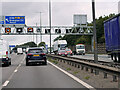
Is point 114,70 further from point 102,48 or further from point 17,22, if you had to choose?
point 102,48

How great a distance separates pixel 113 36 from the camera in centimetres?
2175

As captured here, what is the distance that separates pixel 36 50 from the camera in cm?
2427

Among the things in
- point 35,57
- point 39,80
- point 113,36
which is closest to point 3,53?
point 35,57

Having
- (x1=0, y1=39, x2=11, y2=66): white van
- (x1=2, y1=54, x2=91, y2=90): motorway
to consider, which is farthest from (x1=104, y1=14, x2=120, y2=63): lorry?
(x1=0, y1=39, x2=11, y2=66): white van

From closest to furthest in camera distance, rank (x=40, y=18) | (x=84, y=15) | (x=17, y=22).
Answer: (x=17, y=22)
(x=40, y=18)
(x=84, y=15)

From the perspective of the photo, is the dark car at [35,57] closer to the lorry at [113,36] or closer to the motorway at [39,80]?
the lorry at [113,36]

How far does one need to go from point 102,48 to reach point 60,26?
43.4ft

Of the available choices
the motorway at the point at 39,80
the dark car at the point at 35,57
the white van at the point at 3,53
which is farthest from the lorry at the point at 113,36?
the white van at the point at 3,53

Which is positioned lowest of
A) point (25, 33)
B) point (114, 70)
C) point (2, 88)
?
point (2, 88)

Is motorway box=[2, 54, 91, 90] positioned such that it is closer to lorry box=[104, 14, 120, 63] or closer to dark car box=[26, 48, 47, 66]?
lorry box=[104, 14, 120, 63]

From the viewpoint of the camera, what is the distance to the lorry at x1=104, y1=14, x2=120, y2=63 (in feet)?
67.5

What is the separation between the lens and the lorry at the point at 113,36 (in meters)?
20.6

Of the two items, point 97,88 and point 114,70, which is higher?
point 114,70

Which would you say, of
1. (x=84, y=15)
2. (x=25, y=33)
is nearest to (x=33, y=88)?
(x=84, y=15)
